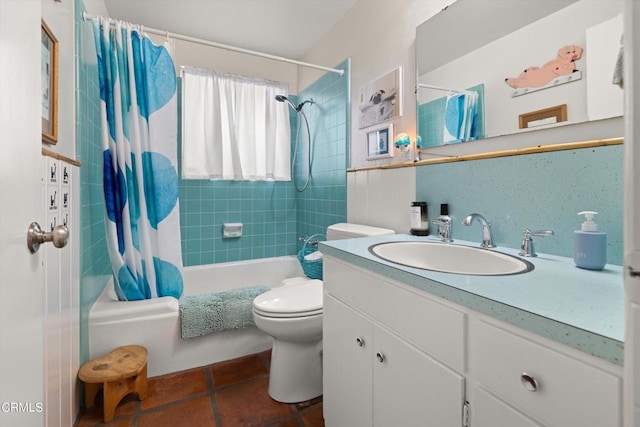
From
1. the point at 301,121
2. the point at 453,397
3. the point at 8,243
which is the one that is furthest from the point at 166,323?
the point at 301,121

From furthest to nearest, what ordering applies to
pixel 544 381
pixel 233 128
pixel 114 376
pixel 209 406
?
1. pixel 233 128
2. pixel 209 406
3. pixel 114 376
4. pixel 544 381

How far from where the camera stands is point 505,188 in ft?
3.45

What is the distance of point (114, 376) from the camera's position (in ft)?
4.27

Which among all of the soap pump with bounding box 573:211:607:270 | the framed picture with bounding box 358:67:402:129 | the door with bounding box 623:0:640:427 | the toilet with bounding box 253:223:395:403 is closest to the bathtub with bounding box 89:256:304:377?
the toilet with bounding box 253:223:395:403

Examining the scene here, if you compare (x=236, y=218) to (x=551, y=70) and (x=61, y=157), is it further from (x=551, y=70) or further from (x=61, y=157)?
(x=551, y=70)

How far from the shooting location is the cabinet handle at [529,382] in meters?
0.49

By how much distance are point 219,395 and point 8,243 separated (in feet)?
4.38

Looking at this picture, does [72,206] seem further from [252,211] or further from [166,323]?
[252,211]

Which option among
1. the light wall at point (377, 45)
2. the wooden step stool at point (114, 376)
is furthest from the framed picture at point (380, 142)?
the wooden step stool at point (114, 376)

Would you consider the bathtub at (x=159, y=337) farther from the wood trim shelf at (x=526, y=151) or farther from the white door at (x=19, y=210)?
the wood trim shelf at (x=526, y=151)

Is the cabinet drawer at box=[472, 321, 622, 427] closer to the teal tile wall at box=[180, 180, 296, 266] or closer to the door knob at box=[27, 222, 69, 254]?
the door knob at box=[27, 222, 69, 254]

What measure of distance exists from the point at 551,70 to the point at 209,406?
1.95 meters

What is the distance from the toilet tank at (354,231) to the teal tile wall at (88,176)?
1.29 m

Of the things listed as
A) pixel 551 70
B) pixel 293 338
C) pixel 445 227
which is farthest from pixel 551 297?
pixel 293 338
